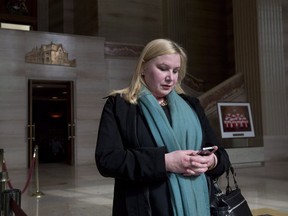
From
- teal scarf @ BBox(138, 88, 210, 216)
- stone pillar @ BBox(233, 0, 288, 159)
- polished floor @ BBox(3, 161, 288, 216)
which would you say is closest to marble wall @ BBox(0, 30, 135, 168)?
polished floor @ BBox(3, 161, 288, 216)

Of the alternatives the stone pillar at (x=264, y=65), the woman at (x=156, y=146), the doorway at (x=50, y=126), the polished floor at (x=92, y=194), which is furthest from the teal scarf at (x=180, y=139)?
the doorway at (x=50, y=126)

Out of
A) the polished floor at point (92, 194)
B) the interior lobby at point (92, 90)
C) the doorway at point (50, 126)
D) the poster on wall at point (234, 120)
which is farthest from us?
the doorway at point (50, 126)

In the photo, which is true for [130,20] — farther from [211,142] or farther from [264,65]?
[211,142]

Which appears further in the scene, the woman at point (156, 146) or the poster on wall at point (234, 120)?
the poster on wall at point (234, 120)

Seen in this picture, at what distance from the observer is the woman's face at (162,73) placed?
173 cm

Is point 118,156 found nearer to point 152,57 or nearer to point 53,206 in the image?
point 152,57

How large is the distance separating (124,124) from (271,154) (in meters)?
12.4

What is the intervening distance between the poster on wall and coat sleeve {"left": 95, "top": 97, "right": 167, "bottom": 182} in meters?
9.30

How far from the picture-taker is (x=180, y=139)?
1.62 m

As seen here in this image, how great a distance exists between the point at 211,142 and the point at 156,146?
1.11 ft

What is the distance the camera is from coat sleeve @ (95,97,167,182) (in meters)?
1.57

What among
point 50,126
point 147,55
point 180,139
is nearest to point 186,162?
point 180,139

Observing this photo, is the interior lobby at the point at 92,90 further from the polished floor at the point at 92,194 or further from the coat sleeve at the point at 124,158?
the coat sleeve at the point at 124,158

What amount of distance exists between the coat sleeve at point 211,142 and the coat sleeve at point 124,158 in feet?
0.98
